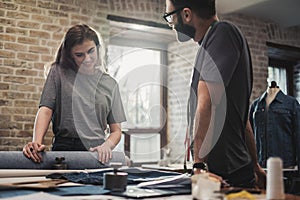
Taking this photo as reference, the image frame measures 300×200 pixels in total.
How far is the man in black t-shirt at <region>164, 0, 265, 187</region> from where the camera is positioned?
4.50ft

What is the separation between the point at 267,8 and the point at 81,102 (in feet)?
10.9

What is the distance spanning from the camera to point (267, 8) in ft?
15.6

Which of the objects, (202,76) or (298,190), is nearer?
(202,76)

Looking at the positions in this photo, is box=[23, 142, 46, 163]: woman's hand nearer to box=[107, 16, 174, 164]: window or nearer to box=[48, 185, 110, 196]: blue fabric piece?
box=[48, 185, 110, 196]: blue fabric piece

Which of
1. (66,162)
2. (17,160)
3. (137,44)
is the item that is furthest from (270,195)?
(137,44)

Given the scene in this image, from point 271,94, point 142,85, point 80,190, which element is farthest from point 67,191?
point 142,85

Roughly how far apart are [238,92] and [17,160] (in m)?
1.06

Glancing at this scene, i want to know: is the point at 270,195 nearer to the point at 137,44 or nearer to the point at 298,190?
the point at 298,190

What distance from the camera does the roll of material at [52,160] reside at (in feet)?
5.90

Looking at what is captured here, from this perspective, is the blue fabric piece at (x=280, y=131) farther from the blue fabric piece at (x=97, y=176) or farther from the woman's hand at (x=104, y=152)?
the blue fabric piece at (x=97, y=176)

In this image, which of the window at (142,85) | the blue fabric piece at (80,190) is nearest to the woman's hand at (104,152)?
the blue fabric piece at (80,190)

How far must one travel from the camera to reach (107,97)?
2248mm

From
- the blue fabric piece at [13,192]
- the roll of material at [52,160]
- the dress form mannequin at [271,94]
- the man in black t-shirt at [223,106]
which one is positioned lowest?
the blue fabric piece at [13,192]

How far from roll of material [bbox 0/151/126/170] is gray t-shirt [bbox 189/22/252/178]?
739 millimetres
